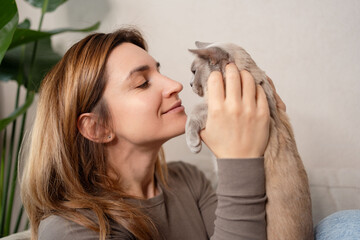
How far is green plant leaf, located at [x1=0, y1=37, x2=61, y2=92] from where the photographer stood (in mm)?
1755

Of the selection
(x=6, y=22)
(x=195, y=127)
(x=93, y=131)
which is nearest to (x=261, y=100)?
(x=195, y=127)

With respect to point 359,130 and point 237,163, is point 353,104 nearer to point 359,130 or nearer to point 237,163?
point 359,130

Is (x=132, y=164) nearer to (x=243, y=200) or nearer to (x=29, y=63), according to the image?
(x=243, y=200)

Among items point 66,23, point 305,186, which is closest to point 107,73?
point 305,186

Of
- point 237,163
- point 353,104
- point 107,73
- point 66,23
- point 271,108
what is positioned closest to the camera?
point 237,163

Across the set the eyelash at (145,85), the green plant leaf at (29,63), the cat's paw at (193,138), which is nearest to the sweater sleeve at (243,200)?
the cat's paw at (193,138)

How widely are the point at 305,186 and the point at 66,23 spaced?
1.80 m

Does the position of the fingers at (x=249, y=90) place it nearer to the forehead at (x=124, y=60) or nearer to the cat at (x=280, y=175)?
the cat at (x=280, y=175)

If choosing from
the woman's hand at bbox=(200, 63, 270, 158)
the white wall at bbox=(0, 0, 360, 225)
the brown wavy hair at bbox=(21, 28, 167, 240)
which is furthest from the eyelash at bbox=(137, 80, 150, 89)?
the white wall at bbox=(0, 0, 360, 225)

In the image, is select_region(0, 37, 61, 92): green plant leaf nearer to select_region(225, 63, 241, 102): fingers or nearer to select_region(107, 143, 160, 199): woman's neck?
select_region(107, 143, 160, 199): woman's neck

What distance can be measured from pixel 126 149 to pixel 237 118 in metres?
0.45

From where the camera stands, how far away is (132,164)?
1163mm

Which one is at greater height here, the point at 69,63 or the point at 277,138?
the point at 69,63

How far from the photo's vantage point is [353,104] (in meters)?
1.34
